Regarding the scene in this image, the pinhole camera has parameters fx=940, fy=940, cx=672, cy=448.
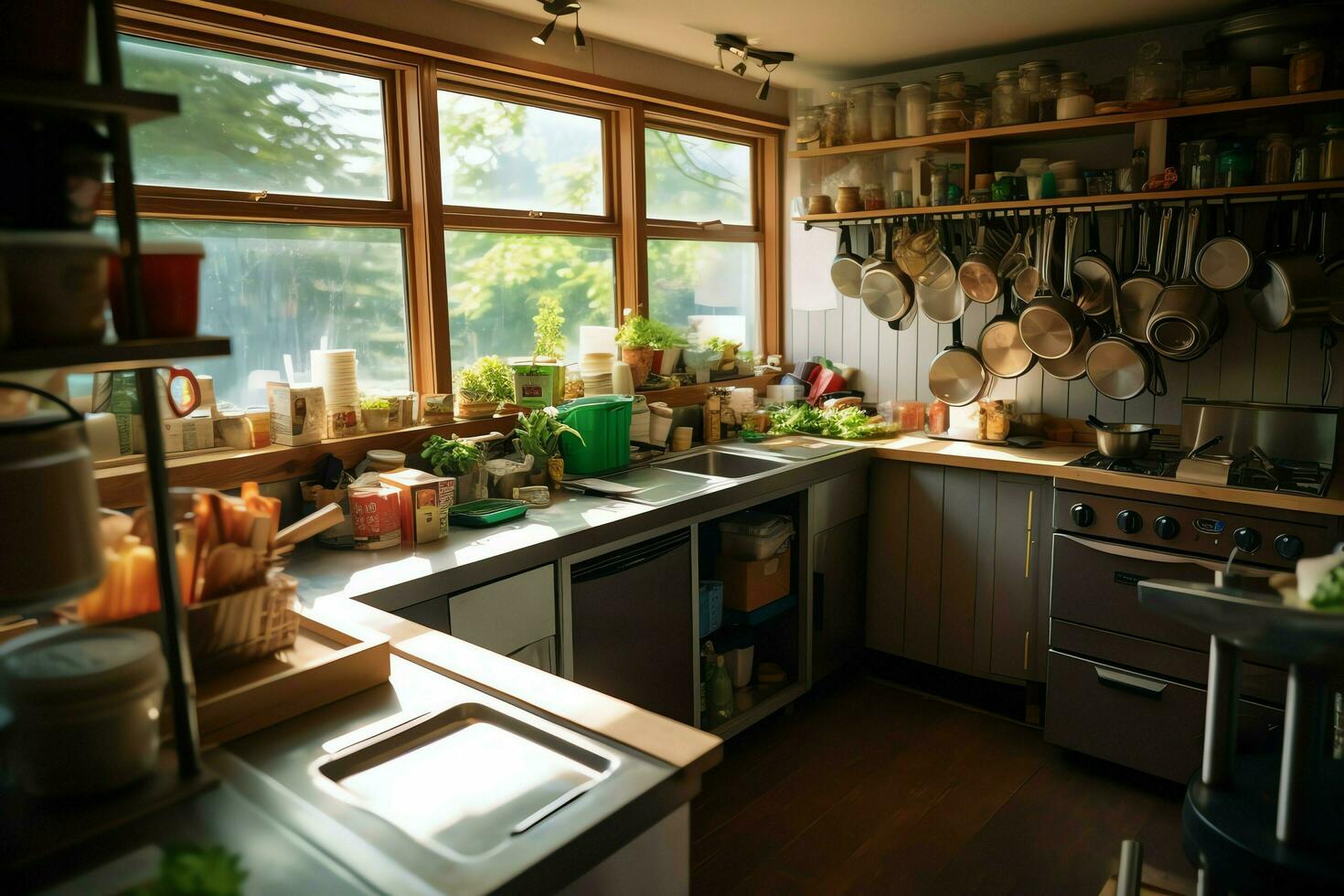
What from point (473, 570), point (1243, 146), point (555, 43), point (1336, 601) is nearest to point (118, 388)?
point (473, 570)

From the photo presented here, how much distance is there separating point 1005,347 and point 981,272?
0.99 ft

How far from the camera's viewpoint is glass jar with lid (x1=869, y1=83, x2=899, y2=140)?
3732mm

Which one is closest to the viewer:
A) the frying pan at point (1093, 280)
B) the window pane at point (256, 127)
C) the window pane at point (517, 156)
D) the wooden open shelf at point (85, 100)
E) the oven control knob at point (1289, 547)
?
the wooden open shelf at point (85, 100)

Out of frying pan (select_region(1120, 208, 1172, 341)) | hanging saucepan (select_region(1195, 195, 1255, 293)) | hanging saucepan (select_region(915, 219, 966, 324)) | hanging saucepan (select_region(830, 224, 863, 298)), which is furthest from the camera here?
hanging saucepan (select_region(830, 224, 863, 298))

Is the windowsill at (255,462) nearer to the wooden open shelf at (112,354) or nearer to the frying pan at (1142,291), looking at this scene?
the wooden open shelf at (112,354)

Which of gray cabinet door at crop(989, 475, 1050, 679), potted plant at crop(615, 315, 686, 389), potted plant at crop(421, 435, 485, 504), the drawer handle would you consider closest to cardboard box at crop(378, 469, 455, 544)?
potted plant at crop(421, 435, 485, 504)

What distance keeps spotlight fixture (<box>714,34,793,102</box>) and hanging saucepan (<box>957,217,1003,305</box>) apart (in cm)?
98

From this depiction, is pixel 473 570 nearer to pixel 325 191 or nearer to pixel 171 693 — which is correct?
pixel 171 693

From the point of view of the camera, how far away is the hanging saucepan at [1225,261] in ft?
9.70

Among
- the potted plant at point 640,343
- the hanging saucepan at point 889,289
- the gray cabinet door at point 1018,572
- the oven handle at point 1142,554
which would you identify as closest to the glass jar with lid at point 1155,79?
the hanging saucepan at point 889,289

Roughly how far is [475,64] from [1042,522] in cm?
241

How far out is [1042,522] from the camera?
10.5ft

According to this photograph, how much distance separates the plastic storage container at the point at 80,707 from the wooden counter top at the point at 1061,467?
8.88 feet

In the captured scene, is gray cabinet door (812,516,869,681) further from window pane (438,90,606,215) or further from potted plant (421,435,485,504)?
window pane (438,90,606,215)
